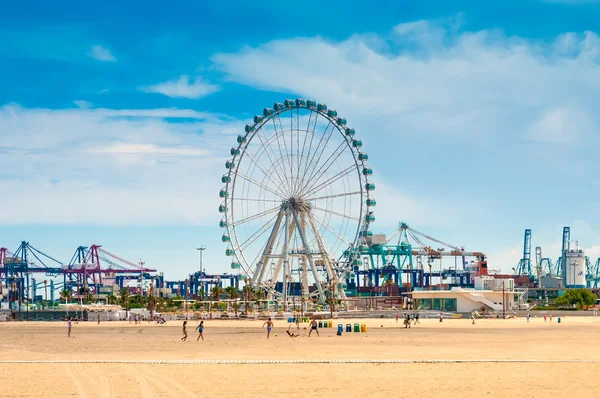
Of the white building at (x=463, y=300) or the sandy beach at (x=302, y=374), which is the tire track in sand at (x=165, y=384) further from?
the white building at (x=463, y=300)

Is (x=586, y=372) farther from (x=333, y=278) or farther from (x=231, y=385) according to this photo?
(x=333, y=278)

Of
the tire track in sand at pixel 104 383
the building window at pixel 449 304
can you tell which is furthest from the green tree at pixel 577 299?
the tire track in sand at pixel 104 383

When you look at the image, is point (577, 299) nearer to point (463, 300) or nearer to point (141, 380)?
point (463, 300)

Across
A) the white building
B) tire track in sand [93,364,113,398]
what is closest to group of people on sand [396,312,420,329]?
tire track in sand [93,364,113,398]

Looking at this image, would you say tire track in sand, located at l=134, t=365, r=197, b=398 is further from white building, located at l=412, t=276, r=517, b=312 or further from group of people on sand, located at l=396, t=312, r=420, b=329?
white building, located at l=412, t=276, r=517, b=312

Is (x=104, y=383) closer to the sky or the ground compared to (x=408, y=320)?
closer to the sky

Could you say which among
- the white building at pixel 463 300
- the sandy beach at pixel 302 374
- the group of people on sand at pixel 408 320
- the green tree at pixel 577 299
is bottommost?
the green tree at pixel 577 299

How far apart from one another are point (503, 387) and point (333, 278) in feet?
274

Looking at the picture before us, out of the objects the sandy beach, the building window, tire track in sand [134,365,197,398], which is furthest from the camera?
the building window

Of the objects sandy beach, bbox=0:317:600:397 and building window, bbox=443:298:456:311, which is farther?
building window, bbox=443:298:456:311

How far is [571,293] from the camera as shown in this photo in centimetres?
15425

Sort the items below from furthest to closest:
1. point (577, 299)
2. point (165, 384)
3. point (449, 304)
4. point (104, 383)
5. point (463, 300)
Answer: point (577, 299) → point (449, 304) → point (463, 300) → point (104, 383) → point (165, 384)

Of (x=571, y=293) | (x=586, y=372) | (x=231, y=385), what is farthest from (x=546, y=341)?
(x=571, y=293)

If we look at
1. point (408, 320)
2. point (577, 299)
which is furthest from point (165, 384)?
point (577, 299)
